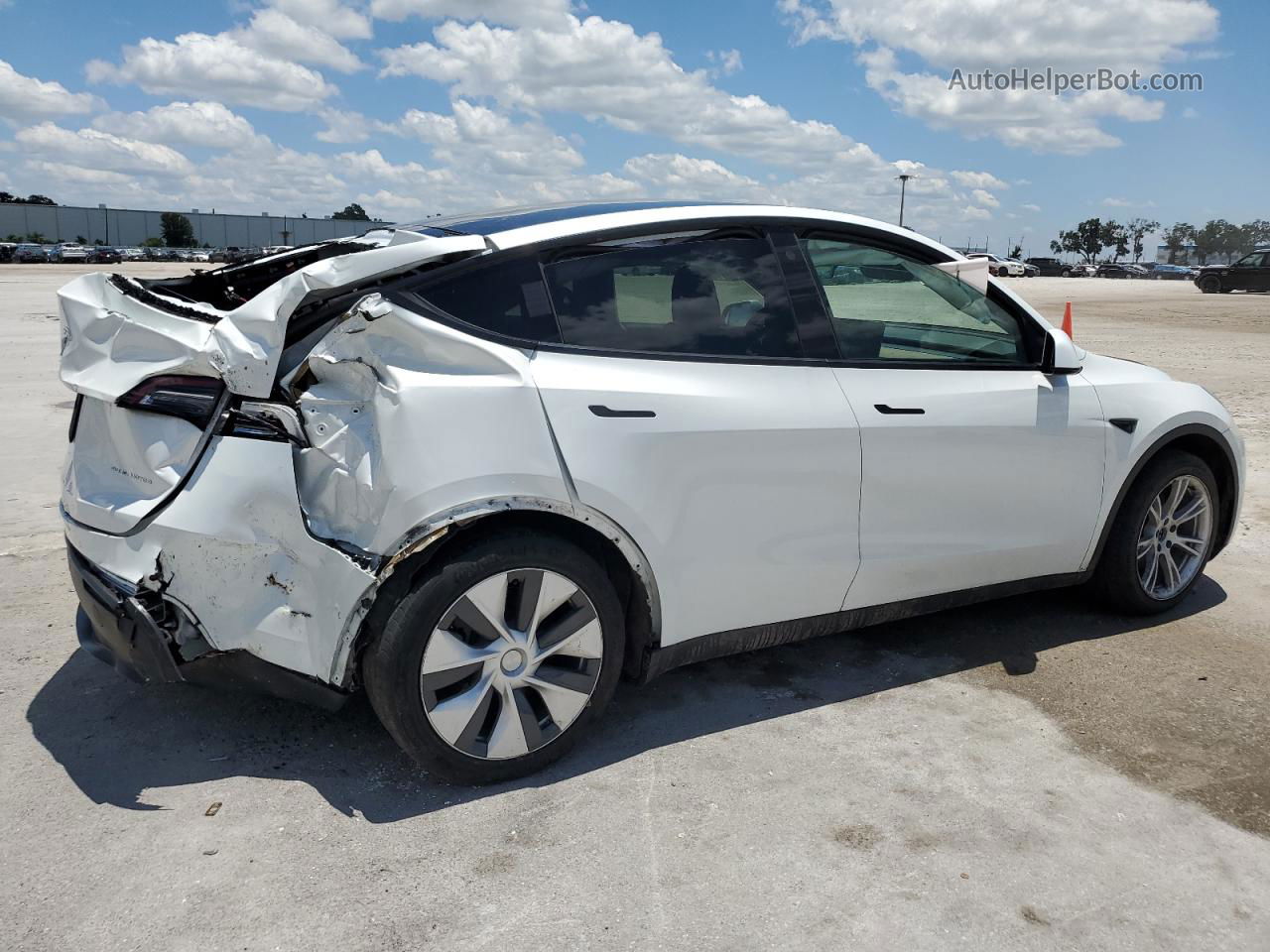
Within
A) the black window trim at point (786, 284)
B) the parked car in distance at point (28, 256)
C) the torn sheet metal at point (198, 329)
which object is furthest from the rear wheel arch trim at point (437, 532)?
the parked car in distance at point (28, 256)

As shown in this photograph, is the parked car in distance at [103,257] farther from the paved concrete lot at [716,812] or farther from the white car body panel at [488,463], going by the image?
the white car body panel at [488,463]

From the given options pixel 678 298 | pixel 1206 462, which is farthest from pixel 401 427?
pixel 1206 462

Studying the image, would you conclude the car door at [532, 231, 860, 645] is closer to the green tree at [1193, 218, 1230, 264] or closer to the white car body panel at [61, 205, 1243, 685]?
the white car body panel at [61, 205, 1243, 685]

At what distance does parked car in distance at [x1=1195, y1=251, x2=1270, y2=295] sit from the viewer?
129 feet

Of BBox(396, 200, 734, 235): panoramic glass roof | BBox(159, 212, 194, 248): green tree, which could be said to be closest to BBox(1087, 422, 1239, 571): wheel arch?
BBox(396, 200, 734, 235): panoramic glass roof

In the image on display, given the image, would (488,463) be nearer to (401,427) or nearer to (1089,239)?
(401,427)

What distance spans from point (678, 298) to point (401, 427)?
1058mm

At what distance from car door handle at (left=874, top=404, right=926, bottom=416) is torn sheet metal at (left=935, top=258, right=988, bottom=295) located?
65 cm

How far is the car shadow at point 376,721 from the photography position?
320 cm

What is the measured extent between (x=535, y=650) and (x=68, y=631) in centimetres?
236

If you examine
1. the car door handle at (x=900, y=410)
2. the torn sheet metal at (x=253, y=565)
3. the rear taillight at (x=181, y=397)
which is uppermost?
the rear taillight at (x=181, y=397)

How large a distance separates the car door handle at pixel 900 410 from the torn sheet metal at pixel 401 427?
1.26m

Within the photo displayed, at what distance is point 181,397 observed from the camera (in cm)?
303

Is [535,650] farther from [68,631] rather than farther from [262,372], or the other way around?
[68,631]
